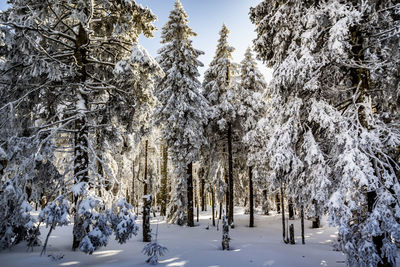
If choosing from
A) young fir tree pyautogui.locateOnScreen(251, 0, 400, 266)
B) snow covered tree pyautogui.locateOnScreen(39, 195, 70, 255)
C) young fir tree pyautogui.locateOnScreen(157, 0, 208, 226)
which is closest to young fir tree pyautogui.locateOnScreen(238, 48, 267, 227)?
young fir tree pyautogui.locateOnScreen(157, 0, 208, 226)

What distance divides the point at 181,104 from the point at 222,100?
3.29m

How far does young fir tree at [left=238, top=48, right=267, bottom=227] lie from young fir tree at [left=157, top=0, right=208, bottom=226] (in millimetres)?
3157

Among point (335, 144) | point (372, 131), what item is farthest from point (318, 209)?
point (372, 131)

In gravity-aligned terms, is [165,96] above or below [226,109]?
above

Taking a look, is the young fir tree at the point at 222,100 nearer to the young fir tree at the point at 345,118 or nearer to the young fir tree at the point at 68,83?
the young fir tree at the point at 345,118

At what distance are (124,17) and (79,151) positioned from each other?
5013 mm

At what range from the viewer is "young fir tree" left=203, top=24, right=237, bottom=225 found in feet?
54.1

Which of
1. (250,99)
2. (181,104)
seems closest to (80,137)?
(181,104)

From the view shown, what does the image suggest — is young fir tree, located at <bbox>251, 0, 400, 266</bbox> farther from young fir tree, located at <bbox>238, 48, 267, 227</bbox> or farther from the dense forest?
young fir tree, located at <bbox>238, 48, 267, 227</bbox>

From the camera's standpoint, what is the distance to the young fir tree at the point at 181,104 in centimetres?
1581

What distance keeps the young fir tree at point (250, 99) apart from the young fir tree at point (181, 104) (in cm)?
316

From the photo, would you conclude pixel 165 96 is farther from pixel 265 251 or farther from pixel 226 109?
pixel 265 251

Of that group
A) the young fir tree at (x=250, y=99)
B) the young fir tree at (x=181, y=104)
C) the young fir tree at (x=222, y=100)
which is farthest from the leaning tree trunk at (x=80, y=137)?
the young fir tree at (x=250, y=99)

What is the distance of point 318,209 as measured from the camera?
276 inches
